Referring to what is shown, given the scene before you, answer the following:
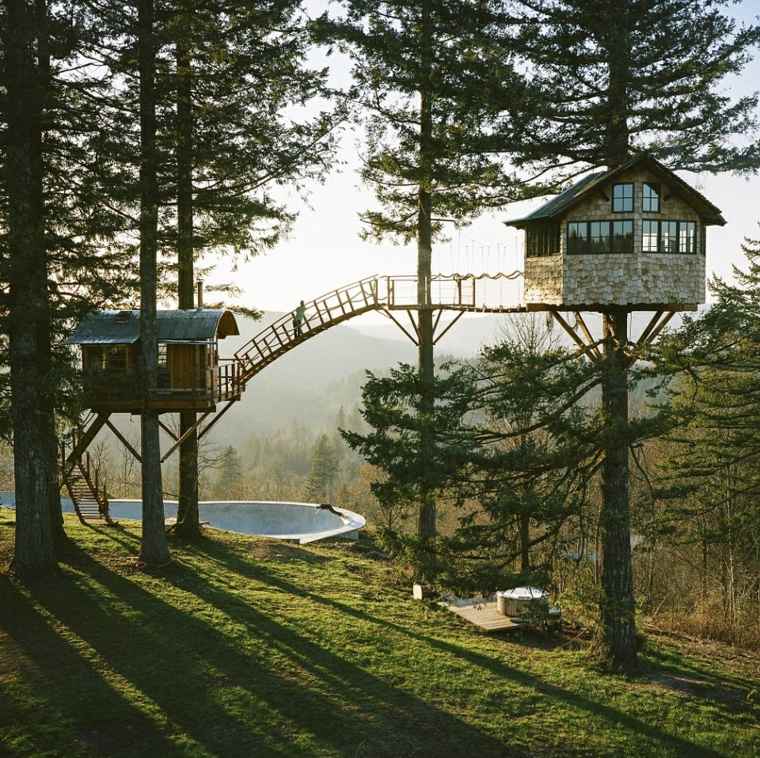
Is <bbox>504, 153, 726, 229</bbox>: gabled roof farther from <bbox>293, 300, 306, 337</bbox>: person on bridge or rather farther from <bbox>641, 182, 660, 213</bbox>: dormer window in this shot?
<bbox>293, 300, 306, 337</bbox>: person on bridge

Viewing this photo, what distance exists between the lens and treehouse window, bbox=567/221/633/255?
40.5 feet

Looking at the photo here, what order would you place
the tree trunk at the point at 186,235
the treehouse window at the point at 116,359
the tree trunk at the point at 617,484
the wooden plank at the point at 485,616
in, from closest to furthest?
the tree trunk at the point at 617,484, the tree trunk at the point at 186,235, the wooden plank at the point at 485,616, the treehouse window at the point at 116,359

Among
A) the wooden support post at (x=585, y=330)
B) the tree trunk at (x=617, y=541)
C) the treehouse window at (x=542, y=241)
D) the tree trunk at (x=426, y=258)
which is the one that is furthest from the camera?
the treehouse window at (x=542, y=241)

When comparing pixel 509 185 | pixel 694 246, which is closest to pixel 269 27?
pixel 509 185

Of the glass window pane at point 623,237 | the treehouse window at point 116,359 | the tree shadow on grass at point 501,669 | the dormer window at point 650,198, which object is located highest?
the dormer window at point 650,198

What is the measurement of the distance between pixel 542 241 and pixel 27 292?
9531 millimetres

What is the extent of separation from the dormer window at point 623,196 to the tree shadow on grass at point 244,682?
8.88 metres

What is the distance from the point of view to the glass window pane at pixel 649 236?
1234 cm

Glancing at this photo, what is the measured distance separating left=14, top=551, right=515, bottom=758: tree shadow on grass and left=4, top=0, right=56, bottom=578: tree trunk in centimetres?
131

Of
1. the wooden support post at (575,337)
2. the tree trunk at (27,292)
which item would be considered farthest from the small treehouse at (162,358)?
the wooden support post at (575,337)

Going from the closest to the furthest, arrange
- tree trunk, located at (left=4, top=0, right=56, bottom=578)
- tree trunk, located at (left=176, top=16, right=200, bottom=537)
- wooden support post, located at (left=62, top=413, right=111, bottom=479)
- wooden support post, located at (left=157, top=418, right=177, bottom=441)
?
tree trunk, located at (left=4, top=0, right=56, bottom=578) → tree trunk, located at (left=176, top=16, right=200, bottom=537) → wooden support post, located at (left=62, top=413, right=111, bottom=479) → wooden support post, located at (left=157, top=418, right=177, bottom=441)

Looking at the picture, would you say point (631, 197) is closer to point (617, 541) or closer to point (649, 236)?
point (649, 236)

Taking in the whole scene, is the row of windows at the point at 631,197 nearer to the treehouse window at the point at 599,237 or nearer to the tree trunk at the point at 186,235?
the treehouse window at the point at 599,237

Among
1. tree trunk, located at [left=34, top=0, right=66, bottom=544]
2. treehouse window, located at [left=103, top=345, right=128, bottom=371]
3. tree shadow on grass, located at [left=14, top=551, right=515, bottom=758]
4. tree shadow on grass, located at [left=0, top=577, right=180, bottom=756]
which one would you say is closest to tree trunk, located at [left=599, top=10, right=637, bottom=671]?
tree shadow on grass, located at [left=14, top=551, right=515, bottom=758]
